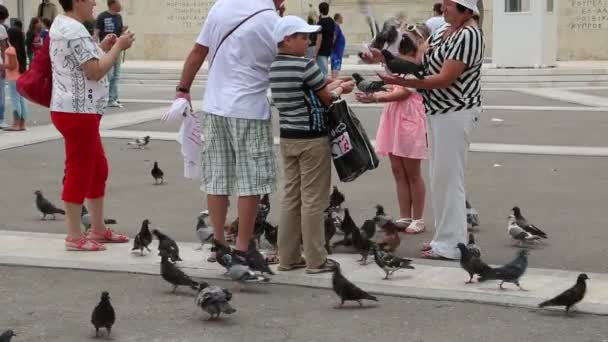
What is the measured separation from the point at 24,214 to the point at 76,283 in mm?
2905

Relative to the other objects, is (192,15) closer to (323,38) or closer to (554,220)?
(323,38)

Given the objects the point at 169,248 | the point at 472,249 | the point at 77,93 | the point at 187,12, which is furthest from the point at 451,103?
the point at 187,12

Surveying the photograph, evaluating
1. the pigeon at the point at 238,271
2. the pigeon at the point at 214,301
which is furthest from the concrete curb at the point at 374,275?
the pigeon at the point at 214,301

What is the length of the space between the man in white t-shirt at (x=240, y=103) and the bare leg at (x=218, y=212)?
16 millimetres

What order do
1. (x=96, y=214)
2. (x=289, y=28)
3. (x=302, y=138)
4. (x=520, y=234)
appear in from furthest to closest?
(x=96, y=214) < (x=520, y=234) < (x=302, y=138) < (x=289, y=28)

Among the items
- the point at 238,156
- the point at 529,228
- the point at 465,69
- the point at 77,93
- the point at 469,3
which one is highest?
the point at 469,3

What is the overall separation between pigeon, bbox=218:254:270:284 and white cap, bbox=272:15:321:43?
140cm

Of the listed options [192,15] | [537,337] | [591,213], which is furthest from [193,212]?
[192,15]

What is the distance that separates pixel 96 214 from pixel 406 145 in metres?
2.41

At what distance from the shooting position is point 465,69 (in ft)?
25.4

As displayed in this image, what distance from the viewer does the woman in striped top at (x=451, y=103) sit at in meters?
7.68

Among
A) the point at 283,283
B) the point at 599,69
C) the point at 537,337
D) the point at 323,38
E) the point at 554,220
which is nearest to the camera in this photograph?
the point at 537,337

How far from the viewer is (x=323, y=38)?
23328 mm

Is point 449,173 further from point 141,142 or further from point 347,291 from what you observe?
point 141,142
